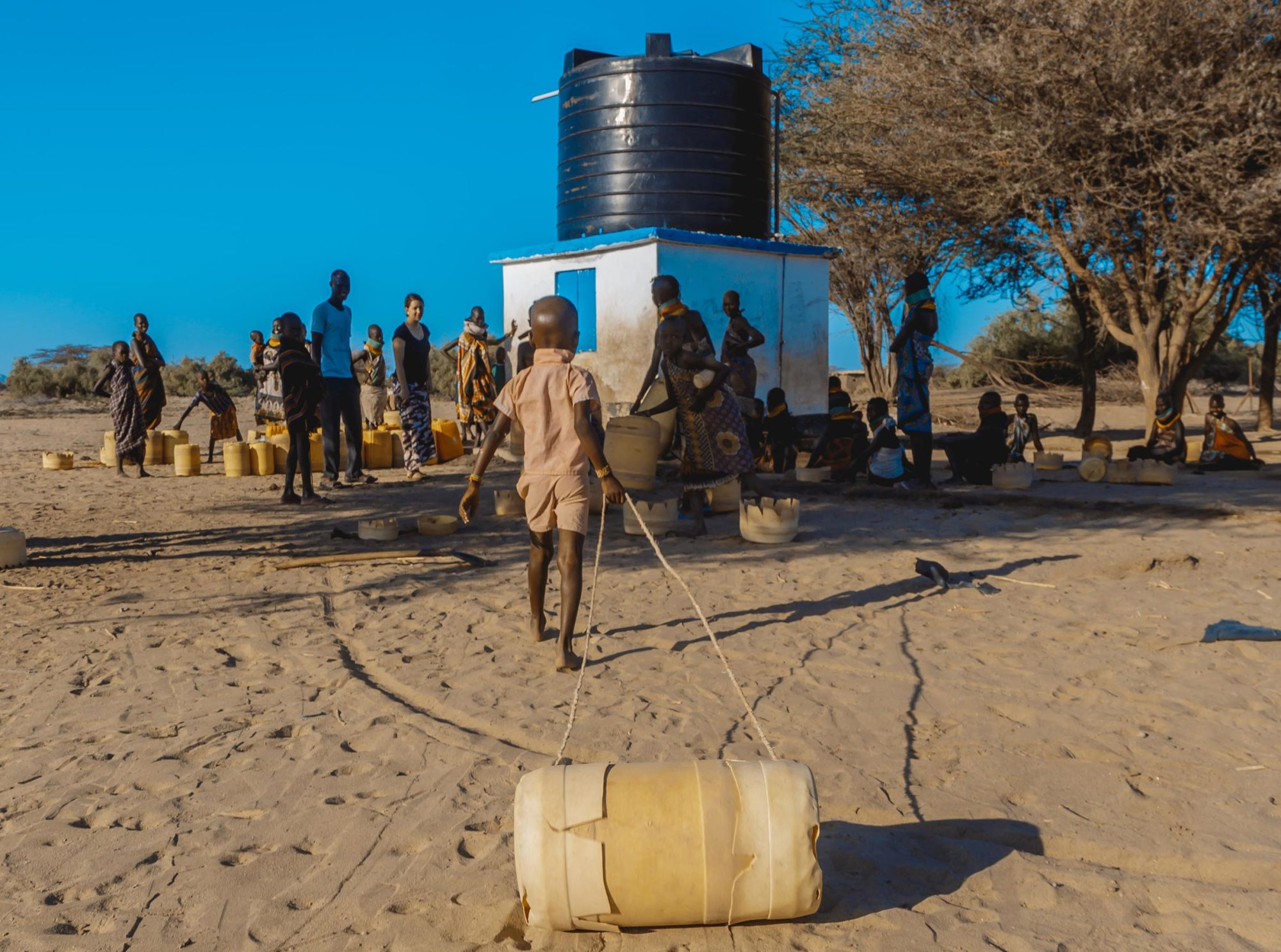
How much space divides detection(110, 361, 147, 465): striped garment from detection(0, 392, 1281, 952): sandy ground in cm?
526

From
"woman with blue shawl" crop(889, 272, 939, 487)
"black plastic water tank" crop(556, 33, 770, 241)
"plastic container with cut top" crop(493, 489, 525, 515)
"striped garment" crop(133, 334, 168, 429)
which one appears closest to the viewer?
"plastic container with cut top" crop(493, 489, 525, 515)

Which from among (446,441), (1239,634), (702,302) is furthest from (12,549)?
(702,302)

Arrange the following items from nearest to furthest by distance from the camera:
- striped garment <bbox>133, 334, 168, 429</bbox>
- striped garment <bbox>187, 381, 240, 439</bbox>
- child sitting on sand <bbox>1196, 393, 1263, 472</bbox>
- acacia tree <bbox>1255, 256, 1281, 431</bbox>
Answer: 1. child sitting on sand <bbox>1196, 393, 1263, 472</bbox>
2. striped garment <bbox>133, 334, 168, 429</bbox>
3. striped garment <bbox>187, 381, 240, 439</bbox>
4. acacia tree <bbox>1255, 256, 1281, 431</bbox>

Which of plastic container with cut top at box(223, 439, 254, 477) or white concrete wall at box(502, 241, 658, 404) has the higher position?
white concrete wall at box(502, 241, 658, 404)

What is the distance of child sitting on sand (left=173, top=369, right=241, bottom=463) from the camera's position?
555 inches

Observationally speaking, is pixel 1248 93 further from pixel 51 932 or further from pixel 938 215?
pixel 51 932

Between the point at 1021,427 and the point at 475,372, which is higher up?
the point at 475,372

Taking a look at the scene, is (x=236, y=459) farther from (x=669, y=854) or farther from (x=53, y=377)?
(x=53, y=377)

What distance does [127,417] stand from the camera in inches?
478

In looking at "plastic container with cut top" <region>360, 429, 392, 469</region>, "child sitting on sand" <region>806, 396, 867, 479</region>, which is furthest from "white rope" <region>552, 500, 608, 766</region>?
"plastic container with cut top" <region>360, 429, 392, 469</region>

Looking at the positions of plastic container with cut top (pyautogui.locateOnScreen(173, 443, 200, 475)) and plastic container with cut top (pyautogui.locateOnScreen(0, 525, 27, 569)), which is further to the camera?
plastic container with cut top (pyautogui.locateOnScreen(173, 443, 200, 475))

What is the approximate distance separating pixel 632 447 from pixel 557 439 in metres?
3.21

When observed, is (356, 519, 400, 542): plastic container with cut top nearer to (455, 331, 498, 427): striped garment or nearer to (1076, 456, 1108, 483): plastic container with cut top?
(455, 331, 498, 427): striped garment

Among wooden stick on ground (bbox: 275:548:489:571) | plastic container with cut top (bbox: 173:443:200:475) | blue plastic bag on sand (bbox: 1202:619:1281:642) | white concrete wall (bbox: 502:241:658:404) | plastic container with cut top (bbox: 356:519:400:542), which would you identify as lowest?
blue plastic bag on sand (bbox: 1202:619:1281:642)
